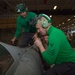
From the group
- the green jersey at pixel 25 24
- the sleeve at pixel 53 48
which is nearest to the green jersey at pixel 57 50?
the sleeve at pixel 53 48

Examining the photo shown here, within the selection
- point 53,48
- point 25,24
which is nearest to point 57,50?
point 53,48

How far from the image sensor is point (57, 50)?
3.29m

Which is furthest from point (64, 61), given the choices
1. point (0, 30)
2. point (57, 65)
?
point (0, 30)

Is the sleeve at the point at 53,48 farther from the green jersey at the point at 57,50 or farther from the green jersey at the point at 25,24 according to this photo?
the green jersey at the point at 25,24

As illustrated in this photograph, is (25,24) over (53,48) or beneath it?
over

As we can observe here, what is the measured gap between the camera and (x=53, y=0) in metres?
13.8

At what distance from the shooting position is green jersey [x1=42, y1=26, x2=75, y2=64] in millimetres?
3281

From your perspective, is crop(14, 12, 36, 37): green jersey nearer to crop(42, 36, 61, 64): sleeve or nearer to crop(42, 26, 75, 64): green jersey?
crop(42, 26, 75, 64): green jersey

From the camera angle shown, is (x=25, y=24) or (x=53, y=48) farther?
(x=25, y=24)

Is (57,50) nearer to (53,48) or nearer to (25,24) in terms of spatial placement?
(53,48)

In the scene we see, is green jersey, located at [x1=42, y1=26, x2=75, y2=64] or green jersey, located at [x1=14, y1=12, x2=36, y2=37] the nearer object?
green jersey, located at [x1=42, y1=26, x2=75, y2=64]

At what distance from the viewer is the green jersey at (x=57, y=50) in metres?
3.28

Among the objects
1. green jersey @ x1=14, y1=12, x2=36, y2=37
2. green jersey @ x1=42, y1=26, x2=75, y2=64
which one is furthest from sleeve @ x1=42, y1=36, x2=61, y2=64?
green jersey @ x1=14, y1=12, x2=36, y2=37

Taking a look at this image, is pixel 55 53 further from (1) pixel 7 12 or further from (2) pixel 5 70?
(1) pixel 7 12
